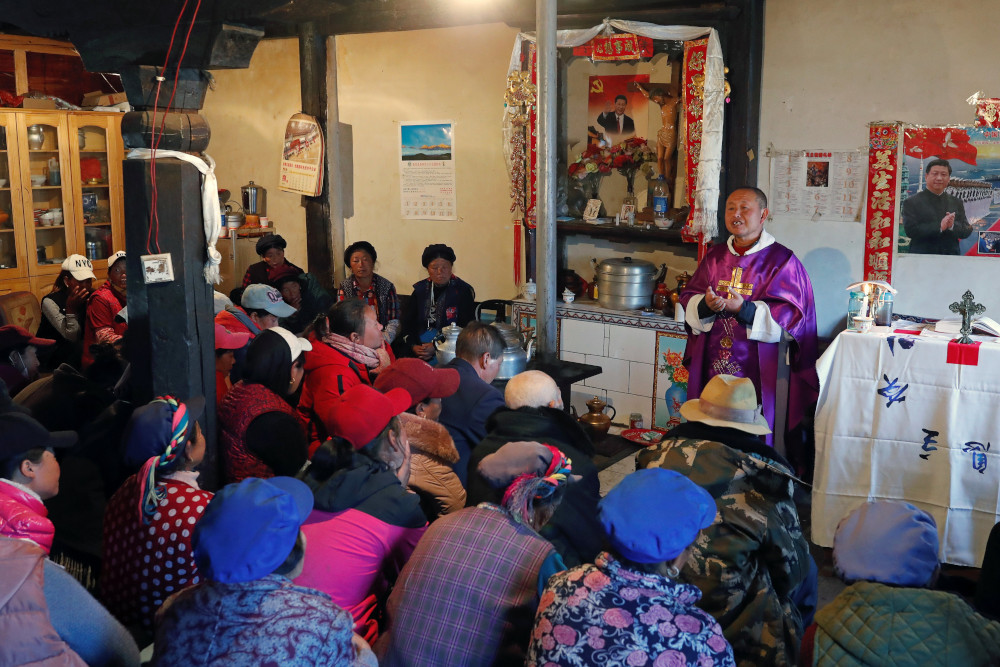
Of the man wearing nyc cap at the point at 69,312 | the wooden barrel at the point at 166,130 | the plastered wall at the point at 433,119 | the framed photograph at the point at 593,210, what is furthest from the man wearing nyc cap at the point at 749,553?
the man wearing nyc cap at the point at 69,312

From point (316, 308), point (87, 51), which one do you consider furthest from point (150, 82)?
point (316, 308)

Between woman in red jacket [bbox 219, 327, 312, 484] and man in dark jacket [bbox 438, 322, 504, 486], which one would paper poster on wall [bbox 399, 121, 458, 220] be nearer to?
man in dark jacket [bbox 438, 322, 504, 486]

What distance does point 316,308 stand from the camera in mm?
6961

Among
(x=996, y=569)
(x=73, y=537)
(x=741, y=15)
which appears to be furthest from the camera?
(x=741, y=15)

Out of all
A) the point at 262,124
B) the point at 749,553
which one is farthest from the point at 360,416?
the point at 262,124

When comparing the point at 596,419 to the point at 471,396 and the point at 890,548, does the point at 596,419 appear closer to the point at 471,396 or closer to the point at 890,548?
the point at 471,396

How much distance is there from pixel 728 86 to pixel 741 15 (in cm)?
43

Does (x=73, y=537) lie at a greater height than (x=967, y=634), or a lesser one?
lesser

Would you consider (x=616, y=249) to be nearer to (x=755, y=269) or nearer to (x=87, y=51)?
(x=755, y=269)

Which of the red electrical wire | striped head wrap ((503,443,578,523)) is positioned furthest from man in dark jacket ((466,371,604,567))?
the red electrical wire

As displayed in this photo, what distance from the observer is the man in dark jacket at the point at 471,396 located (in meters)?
3.85

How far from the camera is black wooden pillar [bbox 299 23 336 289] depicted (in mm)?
7566

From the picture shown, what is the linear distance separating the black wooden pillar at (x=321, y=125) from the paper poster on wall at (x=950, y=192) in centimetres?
454

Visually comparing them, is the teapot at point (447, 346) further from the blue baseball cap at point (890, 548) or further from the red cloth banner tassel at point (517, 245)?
the blue baseball cap at point (890, 548)
